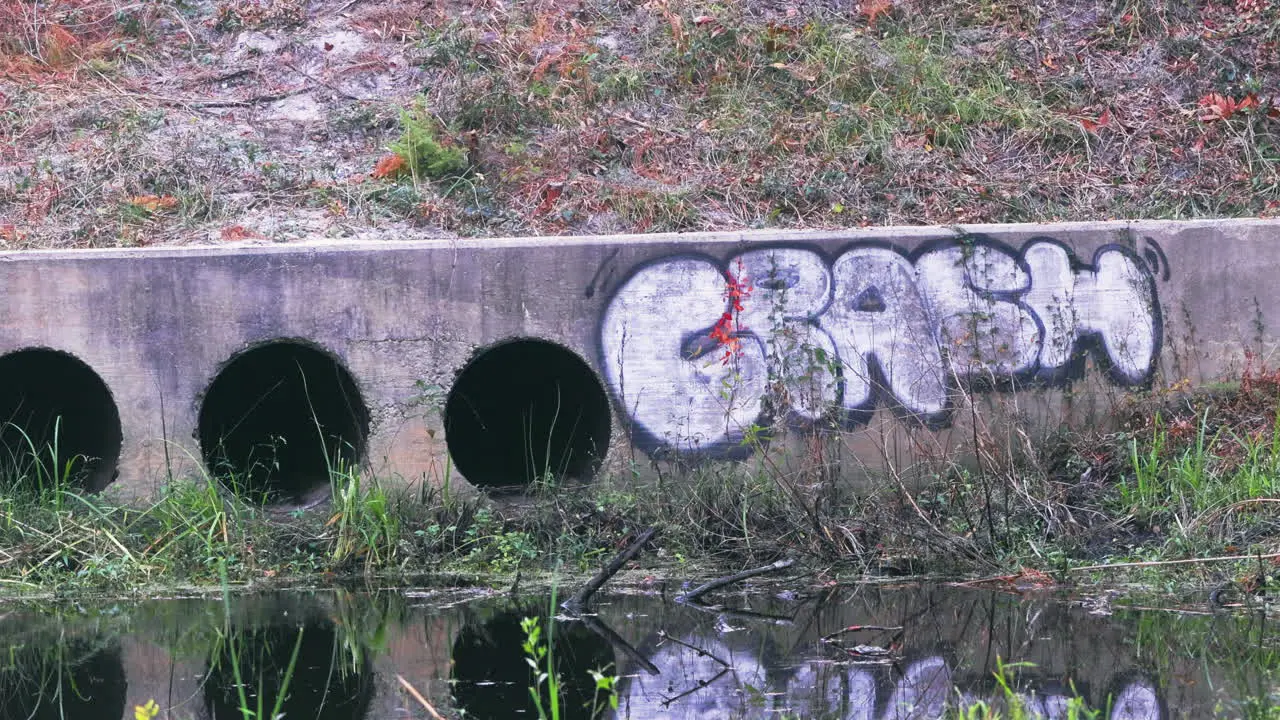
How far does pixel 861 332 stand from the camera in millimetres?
6824

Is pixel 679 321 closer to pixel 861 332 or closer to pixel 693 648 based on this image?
pixel 861 332

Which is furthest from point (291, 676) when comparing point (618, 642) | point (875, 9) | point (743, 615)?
point (875, 9)

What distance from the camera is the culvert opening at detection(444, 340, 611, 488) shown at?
758cm

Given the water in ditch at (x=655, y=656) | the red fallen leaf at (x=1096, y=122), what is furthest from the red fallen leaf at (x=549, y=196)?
the red fallen leaf at (x=1096, y=122)

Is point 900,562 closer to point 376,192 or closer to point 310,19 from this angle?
point 376,192

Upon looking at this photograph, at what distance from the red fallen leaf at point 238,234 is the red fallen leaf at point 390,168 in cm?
108

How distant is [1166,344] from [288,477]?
5.42 meters

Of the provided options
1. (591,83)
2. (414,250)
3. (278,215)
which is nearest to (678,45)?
(591,83)

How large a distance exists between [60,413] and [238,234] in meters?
1.62

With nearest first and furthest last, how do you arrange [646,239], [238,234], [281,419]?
[646,239]
[238,234]
[281,419]

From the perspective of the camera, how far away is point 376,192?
8.77 meters

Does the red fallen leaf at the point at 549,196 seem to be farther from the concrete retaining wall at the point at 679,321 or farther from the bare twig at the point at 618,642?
the bare twig at the point at 618,642

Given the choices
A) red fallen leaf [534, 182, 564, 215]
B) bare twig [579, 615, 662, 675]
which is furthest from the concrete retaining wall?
red fallen leaf [534, 182, 564, 215]

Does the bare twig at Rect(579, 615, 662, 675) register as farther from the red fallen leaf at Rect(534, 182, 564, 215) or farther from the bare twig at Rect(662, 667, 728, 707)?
the red fallen leaf at Rect(534, 182, 564, 215)
